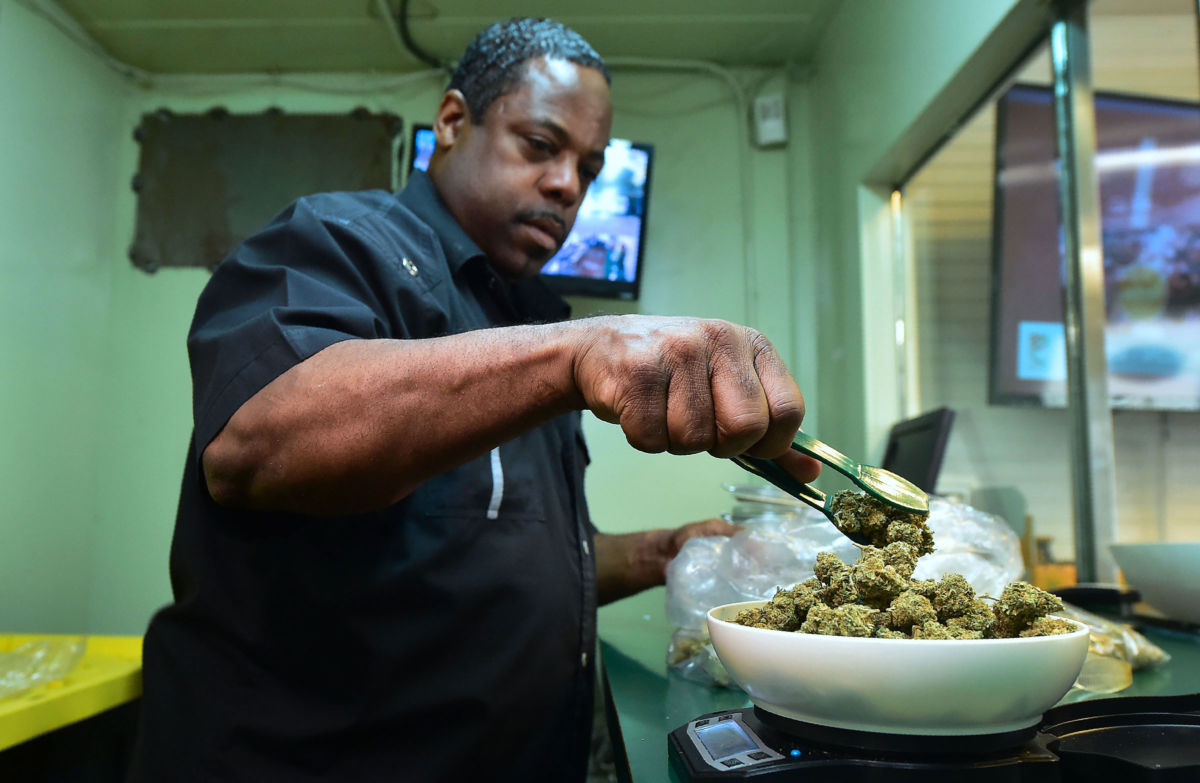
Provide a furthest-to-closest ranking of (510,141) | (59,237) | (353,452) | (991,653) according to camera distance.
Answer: (59,237)
(510,141)
(353,452)
(991,653)

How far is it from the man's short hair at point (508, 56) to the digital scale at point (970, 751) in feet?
3.87

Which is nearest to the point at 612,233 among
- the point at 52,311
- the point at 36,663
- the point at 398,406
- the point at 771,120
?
the point at 771,120

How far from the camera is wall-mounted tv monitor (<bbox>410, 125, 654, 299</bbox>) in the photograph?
252 centimetres

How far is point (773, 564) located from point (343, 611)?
0.53m

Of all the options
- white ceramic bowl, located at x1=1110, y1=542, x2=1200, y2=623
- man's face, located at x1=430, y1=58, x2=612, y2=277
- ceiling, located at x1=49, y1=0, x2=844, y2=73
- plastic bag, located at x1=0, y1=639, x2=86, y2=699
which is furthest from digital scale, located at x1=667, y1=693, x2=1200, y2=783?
ceiling, located at x1=49, y1=0, x2=844, y2=73

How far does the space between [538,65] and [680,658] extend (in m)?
1.02

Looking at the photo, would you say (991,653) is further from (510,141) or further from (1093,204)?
(1093,204)

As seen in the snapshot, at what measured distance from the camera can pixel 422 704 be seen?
1006mm

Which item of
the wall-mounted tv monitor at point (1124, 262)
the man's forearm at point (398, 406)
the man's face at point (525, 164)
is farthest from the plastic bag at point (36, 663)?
the wall-mounted tv monitor at point (1124, 262)

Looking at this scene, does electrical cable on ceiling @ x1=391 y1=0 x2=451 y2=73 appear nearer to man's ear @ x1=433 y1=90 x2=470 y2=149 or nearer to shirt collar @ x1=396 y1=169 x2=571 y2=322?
man's ear @ x1=433 y1=90 x2=470 y2=149

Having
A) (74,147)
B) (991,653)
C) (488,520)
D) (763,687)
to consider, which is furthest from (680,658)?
(74,147)

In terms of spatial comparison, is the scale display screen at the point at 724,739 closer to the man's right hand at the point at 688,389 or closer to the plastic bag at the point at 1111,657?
the man's right hand at the point at 688,389

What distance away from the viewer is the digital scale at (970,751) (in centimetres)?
51

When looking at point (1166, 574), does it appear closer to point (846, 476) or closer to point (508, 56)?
point (846, 476)
